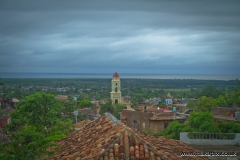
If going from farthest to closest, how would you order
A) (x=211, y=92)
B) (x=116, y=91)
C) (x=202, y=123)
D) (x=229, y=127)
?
1. (x=211, y=92)
2. (x=116, y=91)
3. (x=202, y=123)
4. (x=229, y=127)

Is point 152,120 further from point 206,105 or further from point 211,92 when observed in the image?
point 211,92

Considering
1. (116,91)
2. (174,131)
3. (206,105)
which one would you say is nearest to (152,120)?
(174,131)

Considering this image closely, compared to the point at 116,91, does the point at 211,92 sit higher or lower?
lower

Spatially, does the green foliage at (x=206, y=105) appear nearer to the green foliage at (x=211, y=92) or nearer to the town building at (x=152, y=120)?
the town building at (x=152, y=120)

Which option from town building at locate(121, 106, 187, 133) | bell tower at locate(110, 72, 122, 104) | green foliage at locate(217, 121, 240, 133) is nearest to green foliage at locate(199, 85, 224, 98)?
bell tower at locate(110, 72, 122, 104)

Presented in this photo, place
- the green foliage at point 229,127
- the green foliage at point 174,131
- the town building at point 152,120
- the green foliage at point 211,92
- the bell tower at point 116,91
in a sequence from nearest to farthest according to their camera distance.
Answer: the green foliage at point 229,127 < the green foliage at point 174,131 < the town building at point 152,120 < the bell tower at point 116,91 < the green foliage at point 211,92

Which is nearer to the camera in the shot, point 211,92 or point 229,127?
point 229,127

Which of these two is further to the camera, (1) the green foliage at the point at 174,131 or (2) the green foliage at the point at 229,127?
(1) the green foliage at the point at 174,131

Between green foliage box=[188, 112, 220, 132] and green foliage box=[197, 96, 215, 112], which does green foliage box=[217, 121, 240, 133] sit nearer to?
green foliage box=[188, 112, 220, 132]

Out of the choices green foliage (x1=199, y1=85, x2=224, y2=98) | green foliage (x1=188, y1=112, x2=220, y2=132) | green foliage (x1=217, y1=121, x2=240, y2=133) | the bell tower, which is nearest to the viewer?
green foliage (x1=217, y1=121, x2=240, y2=133)

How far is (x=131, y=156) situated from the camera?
805 centimetres

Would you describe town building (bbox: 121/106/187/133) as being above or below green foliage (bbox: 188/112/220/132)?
below

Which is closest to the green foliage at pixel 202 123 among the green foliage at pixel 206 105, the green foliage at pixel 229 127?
the green foliage at pixel 229 127

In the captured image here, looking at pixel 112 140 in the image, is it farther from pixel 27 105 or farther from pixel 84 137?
pixel 27 105
